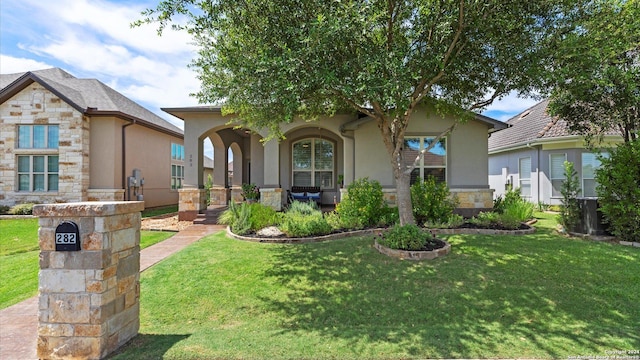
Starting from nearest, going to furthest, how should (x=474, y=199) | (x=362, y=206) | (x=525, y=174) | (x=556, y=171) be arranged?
(x=362, y=206) < (x=474, y=199) < (x=556, y=171) < (x=525, y=174)

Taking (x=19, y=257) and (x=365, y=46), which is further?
(x=19, y=257)

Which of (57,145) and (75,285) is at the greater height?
(57,145)

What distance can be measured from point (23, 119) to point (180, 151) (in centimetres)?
732

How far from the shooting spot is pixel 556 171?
13.1 m

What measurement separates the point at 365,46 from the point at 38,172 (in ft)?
47.7

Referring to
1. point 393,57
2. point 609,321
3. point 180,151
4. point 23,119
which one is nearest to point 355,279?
point 609,321

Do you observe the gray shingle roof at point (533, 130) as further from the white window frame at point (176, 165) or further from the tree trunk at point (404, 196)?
the white window frame at point (176, 165)

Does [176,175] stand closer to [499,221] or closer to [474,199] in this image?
[474,199]

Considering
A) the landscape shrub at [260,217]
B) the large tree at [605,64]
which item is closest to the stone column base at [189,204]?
the landscape shrub at [260,217]

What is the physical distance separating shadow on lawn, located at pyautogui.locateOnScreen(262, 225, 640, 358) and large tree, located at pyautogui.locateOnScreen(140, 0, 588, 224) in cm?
196

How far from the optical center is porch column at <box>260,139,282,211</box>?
36.3 ft

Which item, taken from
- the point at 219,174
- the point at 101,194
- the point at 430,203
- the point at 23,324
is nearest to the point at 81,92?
the point at 101,194

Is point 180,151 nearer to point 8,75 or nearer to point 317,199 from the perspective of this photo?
point 8,75

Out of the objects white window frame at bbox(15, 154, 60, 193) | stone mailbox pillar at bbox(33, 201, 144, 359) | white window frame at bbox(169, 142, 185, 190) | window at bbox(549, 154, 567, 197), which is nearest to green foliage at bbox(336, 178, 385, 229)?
stone mailbox pillar at bbox(33, 201, 144, 359)
